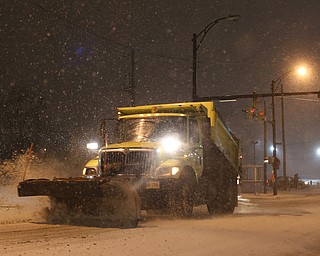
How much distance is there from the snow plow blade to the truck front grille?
1306 millimetres

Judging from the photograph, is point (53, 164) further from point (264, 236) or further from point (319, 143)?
point (319, 143)

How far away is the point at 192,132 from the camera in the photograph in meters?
14.6

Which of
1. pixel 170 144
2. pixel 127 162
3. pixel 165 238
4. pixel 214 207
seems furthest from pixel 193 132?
pixel 165 238

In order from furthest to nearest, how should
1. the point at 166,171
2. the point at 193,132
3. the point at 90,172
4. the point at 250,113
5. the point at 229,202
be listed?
1. the point at 250,113
2. the point at 229,202
3. the point at 193,132
4. the point at 90,172
5. the point at 166,171

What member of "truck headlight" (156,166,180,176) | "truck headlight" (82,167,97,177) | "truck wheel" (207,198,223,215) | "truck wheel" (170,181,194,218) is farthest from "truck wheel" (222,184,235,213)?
"truck headlight" (82,167,97,177)

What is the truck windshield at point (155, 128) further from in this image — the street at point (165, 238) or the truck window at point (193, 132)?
the street at point (165, 238)

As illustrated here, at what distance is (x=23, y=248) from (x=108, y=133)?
261 inches

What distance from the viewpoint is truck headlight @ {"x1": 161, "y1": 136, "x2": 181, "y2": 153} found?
13.7 m

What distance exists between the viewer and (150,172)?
520 inches

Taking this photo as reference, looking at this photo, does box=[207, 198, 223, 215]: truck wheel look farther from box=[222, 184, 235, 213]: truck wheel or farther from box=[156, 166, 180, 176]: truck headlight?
box=[156, 166, 180, 176]: truck headlight

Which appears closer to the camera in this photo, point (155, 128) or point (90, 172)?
point (90, 172)

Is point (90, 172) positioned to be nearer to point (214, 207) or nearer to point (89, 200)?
point (89, 200)

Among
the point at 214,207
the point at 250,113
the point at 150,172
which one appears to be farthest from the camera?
the point at 250,113

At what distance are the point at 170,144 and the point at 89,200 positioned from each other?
281 centimetres
